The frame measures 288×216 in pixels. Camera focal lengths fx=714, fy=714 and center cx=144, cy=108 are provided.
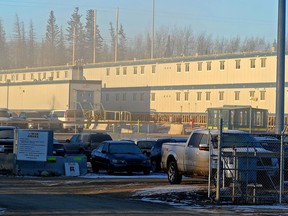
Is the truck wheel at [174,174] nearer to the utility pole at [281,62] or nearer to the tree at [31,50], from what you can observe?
the utility pole at [281,62]

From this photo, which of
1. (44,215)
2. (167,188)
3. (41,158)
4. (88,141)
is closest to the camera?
(44,215)

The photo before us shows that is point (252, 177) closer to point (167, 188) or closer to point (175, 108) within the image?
point (167, 188)

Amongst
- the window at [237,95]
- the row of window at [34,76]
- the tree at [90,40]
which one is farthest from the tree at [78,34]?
the window at [237,95]

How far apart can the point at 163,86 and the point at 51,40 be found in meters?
106

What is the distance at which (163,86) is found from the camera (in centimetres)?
8438

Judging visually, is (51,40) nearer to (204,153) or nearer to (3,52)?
(3,52)

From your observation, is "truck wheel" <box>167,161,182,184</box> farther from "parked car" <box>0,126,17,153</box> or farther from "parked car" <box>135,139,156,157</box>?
"parked car" <box>135,139,156,157</box>

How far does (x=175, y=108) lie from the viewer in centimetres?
8225

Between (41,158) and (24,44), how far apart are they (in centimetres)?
16706

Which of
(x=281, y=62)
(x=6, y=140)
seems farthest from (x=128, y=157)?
(x=281, y=62)

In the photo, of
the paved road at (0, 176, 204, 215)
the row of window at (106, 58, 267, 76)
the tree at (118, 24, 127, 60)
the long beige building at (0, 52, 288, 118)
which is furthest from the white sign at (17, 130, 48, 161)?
the tree at (118, 24, 127, 60)

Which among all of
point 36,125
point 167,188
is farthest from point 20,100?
point 167,188

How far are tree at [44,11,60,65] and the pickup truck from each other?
16066 cm

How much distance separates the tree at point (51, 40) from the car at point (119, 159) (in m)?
155
